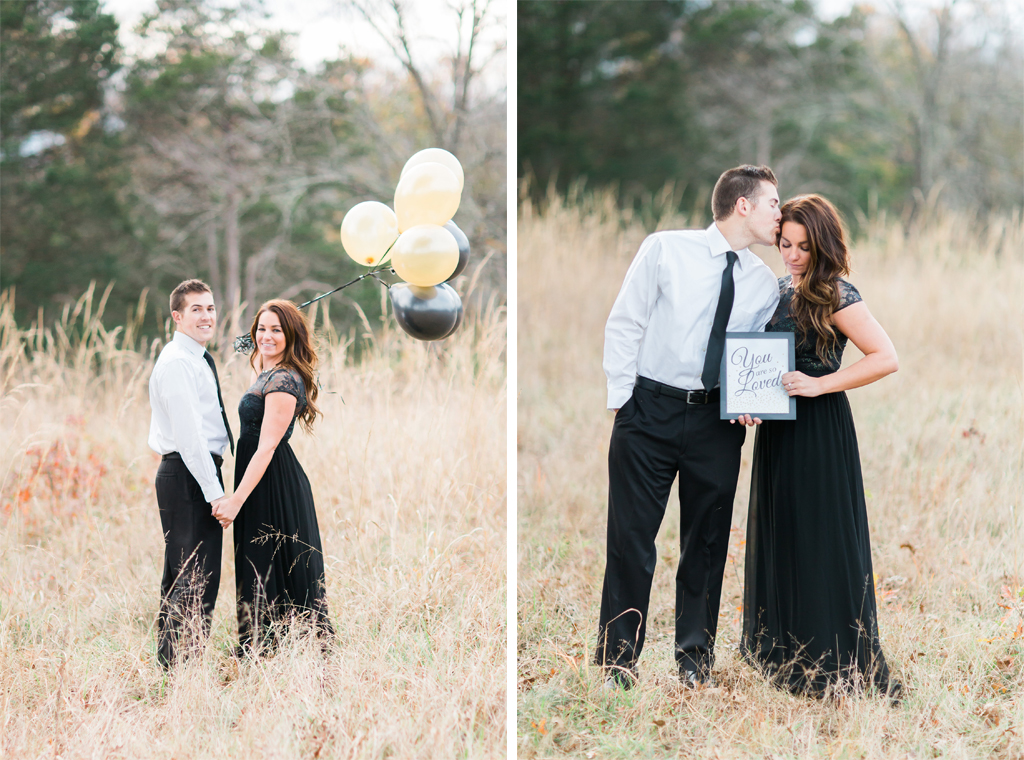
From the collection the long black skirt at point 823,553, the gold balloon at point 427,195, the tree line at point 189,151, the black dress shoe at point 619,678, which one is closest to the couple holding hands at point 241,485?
the gold balloon at point 427,195

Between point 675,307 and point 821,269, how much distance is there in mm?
569

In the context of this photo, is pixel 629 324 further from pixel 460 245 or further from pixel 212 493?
pixel 212 493

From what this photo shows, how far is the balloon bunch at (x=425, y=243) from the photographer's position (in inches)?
138

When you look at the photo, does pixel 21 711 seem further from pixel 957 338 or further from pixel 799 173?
pixel 799 173

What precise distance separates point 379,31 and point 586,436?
628 centimetres

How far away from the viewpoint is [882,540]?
183 inches

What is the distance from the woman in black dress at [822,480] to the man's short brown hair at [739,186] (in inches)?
5.6

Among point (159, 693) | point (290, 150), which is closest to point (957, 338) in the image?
point (159, 693)

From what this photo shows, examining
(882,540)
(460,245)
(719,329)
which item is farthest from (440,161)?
(882,540)

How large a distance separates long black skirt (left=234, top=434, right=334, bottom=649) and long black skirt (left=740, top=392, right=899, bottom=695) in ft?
6.70

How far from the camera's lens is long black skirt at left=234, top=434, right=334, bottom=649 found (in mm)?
3564

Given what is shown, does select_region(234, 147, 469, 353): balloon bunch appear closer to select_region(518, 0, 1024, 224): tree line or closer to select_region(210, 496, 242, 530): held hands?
select_region(210, 496, 242, 530): held hands

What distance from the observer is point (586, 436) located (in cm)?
657

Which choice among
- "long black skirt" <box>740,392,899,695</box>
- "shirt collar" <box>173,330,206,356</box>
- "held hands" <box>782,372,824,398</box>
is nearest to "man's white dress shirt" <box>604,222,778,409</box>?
"held hands" <box>782,372,824,398</box>
